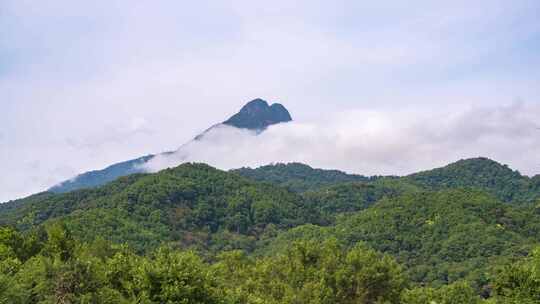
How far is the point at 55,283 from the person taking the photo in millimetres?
27281

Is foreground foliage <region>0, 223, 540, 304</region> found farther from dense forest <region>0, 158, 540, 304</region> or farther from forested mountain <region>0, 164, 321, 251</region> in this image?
forested mountain <region>0, 164, 321, 251</region>

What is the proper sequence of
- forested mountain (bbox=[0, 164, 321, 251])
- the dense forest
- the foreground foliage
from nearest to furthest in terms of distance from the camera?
the foreground foliage → the dense forest → forested mountain (bbox=[0, 164, 321, 251])

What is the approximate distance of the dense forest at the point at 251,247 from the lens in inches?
1156

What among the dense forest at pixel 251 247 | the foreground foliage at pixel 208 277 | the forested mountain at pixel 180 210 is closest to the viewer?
the foreground foliage at pixel 208 277

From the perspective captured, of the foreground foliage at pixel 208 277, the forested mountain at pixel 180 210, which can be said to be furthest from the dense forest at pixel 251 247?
the forested mountain at pixel 180 210

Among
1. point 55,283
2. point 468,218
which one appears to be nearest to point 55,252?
point 55,283

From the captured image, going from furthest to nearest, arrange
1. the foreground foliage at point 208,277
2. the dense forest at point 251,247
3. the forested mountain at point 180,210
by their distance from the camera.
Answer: the forested mountain at point 180,210 < the dense forest at point 251,247 < the foreground foliage at point 208,277

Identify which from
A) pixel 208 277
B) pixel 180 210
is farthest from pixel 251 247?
pixel 208 277

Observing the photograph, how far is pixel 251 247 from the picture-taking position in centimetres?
15288

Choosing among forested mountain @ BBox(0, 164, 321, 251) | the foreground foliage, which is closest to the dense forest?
the foreground foliage

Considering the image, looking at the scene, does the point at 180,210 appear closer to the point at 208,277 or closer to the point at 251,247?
the point at 251,247

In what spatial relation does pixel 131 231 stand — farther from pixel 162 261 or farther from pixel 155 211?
pixel 162 261

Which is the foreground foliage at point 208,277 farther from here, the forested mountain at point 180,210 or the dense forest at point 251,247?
the forested mountain at point 180,210

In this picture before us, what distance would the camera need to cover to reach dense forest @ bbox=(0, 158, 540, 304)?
96.3 feet
